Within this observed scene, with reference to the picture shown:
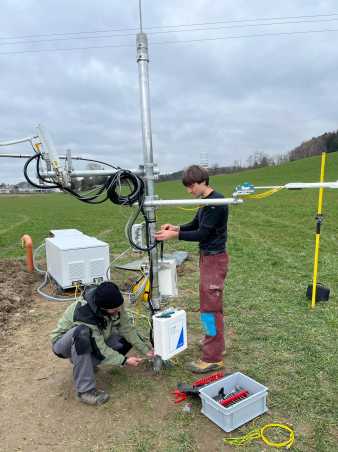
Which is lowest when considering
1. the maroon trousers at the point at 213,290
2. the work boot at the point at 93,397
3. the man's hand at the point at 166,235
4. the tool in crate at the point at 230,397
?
the work boot at the point at 93,397

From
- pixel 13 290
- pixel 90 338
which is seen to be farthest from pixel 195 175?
pixel 13 290

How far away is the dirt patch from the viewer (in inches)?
216

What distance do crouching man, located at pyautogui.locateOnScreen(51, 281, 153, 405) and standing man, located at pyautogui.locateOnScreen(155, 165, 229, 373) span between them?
2.46 ft

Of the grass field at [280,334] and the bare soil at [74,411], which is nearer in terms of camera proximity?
the bare soil at [74,411]

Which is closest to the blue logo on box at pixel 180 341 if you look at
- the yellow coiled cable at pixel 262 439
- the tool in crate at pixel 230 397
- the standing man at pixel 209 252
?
the standing man at pixel 209 252

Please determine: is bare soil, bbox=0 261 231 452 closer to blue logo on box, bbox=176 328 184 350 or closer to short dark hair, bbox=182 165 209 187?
blue logo on box, bbox=176 328 184 350

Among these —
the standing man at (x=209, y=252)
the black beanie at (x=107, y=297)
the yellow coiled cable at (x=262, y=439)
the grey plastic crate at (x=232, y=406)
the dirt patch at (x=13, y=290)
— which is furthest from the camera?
the dirt patch at (x=13, y=290)

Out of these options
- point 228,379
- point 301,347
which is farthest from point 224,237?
point 301,347

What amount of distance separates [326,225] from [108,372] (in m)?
11.7

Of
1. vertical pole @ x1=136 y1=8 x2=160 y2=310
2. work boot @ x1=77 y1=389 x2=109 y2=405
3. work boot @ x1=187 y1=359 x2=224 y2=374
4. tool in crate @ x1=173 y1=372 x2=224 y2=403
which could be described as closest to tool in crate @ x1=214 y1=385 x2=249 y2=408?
tool in crate @ x1=173 y1=372 x2=224 y2=403

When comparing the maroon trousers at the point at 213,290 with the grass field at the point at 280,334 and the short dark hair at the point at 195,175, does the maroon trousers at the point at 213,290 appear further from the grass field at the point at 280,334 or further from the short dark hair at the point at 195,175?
the short dark hair at the point at 195,175

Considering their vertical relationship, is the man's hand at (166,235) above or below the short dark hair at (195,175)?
below

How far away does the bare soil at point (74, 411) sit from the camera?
2877mm

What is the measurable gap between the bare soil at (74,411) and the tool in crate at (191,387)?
0.26 ft
